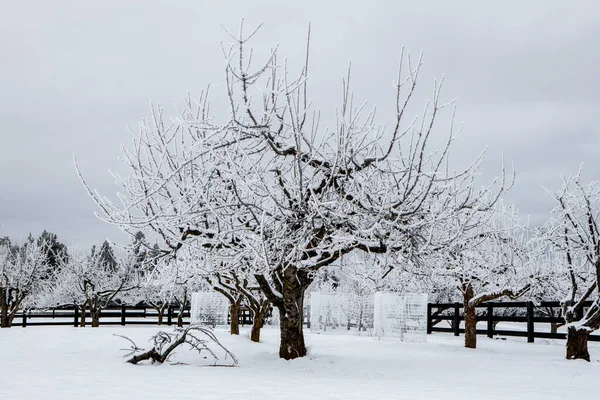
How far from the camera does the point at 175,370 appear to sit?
28.3 ft

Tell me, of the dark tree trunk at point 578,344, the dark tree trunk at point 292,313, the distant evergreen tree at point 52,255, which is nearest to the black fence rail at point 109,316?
the distant evergreen tree at point 52,255

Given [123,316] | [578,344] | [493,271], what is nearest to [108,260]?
[123,316]

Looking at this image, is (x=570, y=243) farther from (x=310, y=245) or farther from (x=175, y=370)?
(x=175, y=370)

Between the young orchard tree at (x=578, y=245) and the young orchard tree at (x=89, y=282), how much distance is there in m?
18.6

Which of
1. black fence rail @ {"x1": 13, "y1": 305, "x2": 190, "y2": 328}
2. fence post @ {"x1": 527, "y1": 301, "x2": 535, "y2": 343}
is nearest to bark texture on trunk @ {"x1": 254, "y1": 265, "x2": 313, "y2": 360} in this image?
fence post @ {"x1": 527, "y1": 301, "x2": 535, "y2": 343}

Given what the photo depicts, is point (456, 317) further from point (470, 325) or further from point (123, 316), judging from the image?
point (123, 316)

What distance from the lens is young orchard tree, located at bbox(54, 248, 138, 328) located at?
24.9m

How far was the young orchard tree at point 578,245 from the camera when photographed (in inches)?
449

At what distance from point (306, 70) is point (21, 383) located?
17.6 feet

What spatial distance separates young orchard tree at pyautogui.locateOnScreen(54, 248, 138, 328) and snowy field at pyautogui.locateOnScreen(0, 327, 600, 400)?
1178cm

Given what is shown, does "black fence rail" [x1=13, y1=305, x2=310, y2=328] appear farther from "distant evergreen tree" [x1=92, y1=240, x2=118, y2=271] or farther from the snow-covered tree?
"distant evergreen tree" [x1=92, y1=240, x2=118, y2=271]

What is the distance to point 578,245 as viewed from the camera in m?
12.2

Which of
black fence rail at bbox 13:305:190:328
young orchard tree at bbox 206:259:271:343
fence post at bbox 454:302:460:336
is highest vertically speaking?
young orchard tree at bbox 206:259:271:343

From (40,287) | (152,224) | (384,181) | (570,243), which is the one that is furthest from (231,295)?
(40,287)
